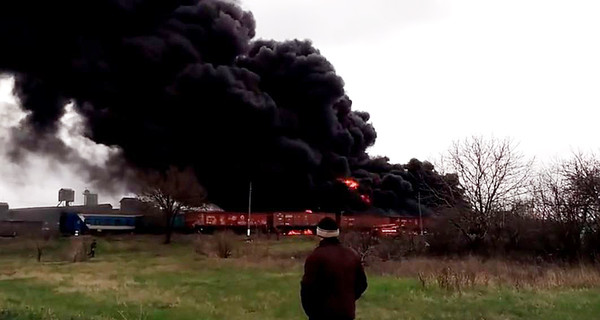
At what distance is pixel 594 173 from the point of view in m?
31.1

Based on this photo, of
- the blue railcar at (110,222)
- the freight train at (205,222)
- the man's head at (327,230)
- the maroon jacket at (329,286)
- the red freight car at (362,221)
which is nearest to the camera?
the maroon jacket at (329,286)

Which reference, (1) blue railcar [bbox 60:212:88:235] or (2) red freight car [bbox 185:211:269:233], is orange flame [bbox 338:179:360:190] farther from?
(1) blue railcar [bbox 60:212:88:235]

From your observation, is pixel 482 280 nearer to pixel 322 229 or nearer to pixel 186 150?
pixel 322 229

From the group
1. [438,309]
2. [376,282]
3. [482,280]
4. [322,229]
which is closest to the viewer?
[322,229]

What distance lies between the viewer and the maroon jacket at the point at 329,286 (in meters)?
6.18

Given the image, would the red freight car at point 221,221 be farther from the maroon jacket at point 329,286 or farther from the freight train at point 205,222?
the maroon jacket at point 329,286

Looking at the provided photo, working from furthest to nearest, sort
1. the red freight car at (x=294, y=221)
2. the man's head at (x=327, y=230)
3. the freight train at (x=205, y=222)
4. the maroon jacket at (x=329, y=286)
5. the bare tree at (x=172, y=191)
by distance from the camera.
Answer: the red freight car at (x=294, y=221), the freight train at (x=205, y=222), the bare tree at (x=172, y=191), the man's head at (x=327, y=230), the maroon jacket at (x=329, y=286)

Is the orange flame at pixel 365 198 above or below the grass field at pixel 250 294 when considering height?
above

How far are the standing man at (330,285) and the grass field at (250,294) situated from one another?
676 centimetres

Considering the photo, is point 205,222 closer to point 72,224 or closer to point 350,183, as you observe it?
point 72,224

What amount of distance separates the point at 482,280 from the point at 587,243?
14968 mm

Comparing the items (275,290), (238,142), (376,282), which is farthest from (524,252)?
(238,142)

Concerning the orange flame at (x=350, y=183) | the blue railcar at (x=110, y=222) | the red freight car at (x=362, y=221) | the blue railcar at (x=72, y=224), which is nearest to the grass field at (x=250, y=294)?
the red freight car at (x=362, y=221)

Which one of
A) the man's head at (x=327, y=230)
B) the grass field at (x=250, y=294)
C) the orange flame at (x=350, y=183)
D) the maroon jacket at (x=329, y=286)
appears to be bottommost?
the grass field at (x=250, y=294)
